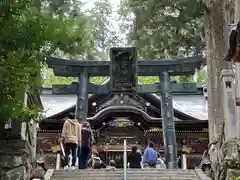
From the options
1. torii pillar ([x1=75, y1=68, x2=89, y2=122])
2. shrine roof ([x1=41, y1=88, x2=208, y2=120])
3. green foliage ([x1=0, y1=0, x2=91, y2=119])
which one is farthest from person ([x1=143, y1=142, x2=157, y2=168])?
shrine roof ([x1=41, y1=88, x2=208, y2=120])

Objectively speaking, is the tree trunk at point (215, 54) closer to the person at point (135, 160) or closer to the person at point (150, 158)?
the person at point (150, 158)

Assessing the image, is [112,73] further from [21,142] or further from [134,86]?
[21,142]

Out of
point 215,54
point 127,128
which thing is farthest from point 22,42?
point 127,128

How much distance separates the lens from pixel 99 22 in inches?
1292

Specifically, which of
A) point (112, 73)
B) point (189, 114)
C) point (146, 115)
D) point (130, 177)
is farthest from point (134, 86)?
point (130, 177)

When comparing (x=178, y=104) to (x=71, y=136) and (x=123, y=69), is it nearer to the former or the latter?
(x=123, y=69)

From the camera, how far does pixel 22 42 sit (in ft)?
23.6

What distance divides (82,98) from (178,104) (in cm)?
640

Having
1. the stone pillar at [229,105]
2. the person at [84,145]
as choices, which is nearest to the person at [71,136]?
the person at [84,145]

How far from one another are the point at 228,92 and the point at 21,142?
13.6 ft

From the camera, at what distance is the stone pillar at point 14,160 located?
792 cm

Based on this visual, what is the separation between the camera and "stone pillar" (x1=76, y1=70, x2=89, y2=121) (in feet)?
48.1

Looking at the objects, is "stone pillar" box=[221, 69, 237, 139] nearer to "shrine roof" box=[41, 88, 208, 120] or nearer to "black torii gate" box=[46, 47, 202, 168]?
"black torii gate" box=[46, 47, 202, 168]

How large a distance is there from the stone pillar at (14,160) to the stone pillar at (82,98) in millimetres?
6191
